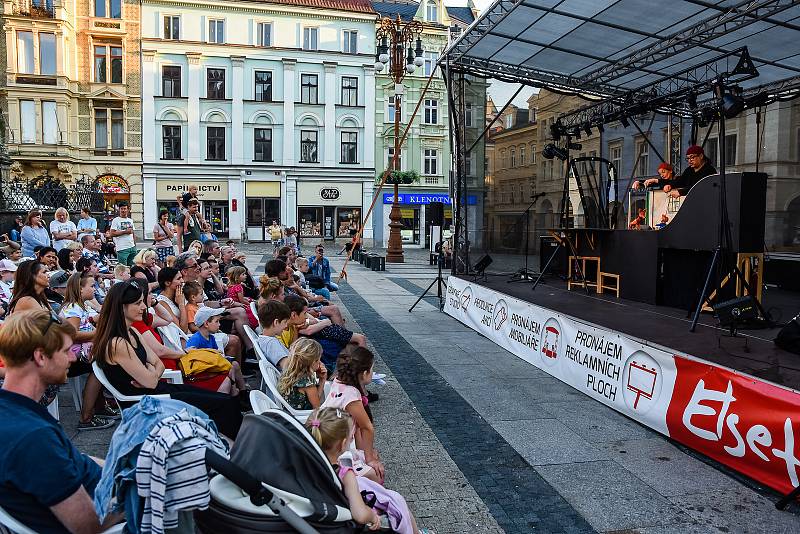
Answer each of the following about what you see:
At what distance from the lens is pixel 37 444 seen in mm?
2277

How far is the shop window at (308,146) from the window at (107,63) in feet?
37.9

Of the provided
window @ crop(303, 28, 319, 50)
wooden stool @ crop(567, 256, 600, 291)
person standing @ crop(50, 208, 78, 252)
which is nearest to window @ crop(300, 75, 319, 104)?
window @ crop(303, 28, 319, 50)

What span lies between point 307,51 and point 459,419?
37122 millimetres

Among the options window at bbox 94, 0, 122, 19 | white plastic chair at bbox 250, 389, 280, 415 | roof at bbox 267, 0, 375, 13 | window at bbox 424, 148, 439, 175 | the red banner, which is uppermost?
roof at bbox 267, 0, 375, 13

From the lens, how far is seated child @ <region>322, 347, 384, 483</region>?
4.18m

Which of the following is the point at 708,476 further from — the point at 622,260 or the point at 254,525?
the point at 622,260

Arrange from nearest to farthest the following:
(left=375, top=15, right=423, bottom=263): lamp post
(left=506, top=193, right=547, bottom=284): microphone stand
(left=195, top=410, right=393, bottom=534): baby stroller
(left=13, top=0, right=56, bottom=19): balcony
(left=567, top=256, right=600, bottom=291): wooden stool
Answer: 1. (left=195, top=410, right=393, bottom=534): baby stroller
2. (left=567, top=256, right=600, bottom=291): wooden stool
3. (left=506, top=193, right=547, bottom=284): microphone stand
4. (left=375, top=15, right=423, bottom=263): lamp post
5. (left=13, top=0, right=56, bottom=19): balcony

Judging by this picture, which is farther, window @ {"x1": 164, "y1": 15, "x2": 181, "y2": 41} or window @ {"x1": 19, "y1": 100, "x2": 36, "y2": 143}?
window @ {"x1": 164, "y1": 15, "x2": 181, "y2": 41}

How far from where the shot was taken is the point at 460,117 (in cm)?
1322

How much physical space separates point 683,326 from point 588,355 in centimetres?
112

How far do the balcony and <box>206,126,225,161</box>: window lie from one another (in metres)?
10.4

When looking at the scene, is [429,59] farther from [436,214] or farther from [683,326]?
[683,326]

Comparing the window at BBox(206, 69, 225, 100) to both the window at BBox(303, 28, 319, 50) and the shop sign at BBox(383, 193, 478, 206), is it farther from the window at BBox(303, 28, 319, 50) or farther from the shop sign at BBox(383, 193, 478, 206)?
the shop sign at BBox(383, 193, 478, 206)

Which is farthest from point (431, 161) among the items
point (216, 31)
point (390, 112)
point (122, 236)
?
point (122, 236)
